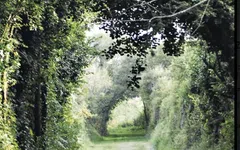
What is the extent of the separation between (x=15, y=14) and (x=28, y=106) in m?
0.49

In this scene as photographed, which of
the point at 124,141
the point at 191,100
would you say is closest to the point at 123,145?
the point at 124,141

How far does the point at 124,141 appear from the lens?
229 cm

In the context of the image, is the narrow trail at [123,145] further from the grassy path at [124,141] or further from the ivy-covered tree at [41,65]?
the ivy-covered tree at [41,65]

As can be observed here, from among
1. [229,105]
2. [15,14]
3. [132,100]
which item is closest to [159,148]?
[132,100]

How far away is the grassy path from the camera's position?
226cm

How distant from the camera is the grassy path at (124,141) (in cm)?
226

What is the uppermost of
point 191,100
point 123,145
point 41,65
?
point 41,65

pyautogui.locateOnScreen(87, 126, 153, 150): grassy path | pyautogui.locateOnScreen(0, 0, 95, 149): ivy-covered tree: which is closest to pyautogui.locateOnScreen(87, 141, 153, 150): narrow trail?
pyautogui.locateOnScreen(87, 126, 153, 150): grassy path

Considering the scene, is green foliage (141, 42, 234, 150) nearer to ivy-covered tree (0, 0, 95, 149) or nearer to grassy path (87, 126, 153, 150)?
grassy path (87, 126, 153, 150)

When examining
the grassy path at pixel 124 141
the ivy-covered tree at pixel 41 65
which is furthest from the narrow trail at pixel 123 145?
the ivy-covered tree at pixel 41 65

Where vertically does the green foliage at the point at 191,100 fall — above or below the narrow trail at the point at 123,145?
above

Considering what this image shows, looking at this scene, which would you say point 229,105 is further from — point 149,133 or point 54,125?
point 54,125

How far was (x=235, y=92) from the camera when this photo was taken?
2.25 m

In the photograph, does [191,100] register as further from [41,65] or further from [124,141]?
[41,65]
